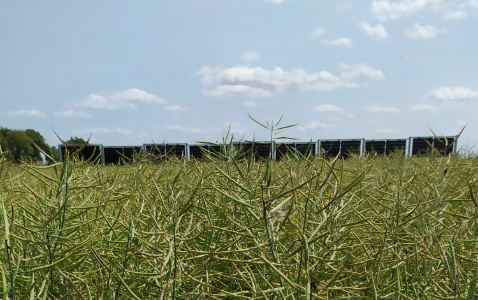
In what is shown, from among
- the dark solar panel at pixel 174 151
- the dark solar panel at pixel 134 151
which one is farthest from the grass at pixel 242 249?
the dark solar panel at pixel 134 151

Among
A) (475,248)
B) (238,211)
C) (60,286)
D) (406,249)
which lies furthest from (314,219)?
(60,286)

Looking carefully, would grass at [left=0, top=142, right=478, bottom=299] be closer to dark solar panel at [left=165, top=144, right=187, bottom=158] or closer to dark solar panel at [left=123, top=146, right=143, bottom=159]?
dark solar panel at [left=165, top=144, right=187, bottom=158]

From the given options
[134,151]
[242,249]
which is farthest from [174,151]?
[242,249]

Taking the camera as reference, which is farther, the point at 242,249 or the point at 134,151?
the point at 134,151

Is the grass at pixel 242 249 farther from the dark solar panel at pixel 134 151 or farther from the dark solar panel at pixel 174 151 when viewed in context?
the dark solar panel at pixel 134 151

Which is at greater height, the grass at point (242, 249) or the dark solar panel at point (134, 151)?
the dark solar panel at point (134, 151)

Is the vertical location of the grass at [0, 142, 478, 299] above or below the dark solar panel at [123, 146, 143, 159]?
below

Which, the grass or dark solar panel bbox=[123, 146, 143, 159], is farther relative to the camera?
dark solar panel bbox=[123, 146, 143, 159]

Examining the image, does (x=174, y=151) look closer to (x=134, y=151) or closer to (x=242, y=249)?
(x=134, y=151)

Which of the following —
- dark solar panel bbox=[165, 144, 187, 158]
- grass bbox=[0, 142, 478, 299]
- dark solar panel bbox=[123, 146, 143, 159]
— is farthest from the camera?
dark solar panel bbox=[123, 146, 143, 159]

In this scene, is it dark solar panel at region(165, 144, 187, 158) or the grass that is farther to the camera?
dark solar panel at region(165, 144, 187, 158)

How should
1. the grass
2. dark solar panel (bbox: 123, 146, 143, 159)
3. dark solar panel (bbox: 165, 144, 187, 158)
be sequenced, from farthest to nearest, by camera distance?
dark solar panel (bbox: 123, 146, 143, 159) < dark solar panel (bbox: 165, 144, 187, 158) < the grass

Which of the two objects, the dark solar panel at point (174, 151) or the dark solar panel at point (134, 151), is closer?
the dark solar panel at point (174, 151)

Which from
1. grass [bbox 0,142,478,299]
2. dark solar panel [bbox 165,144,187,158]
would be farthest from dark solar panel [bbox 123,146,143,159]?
grass [bbox 0,142,478,299]
